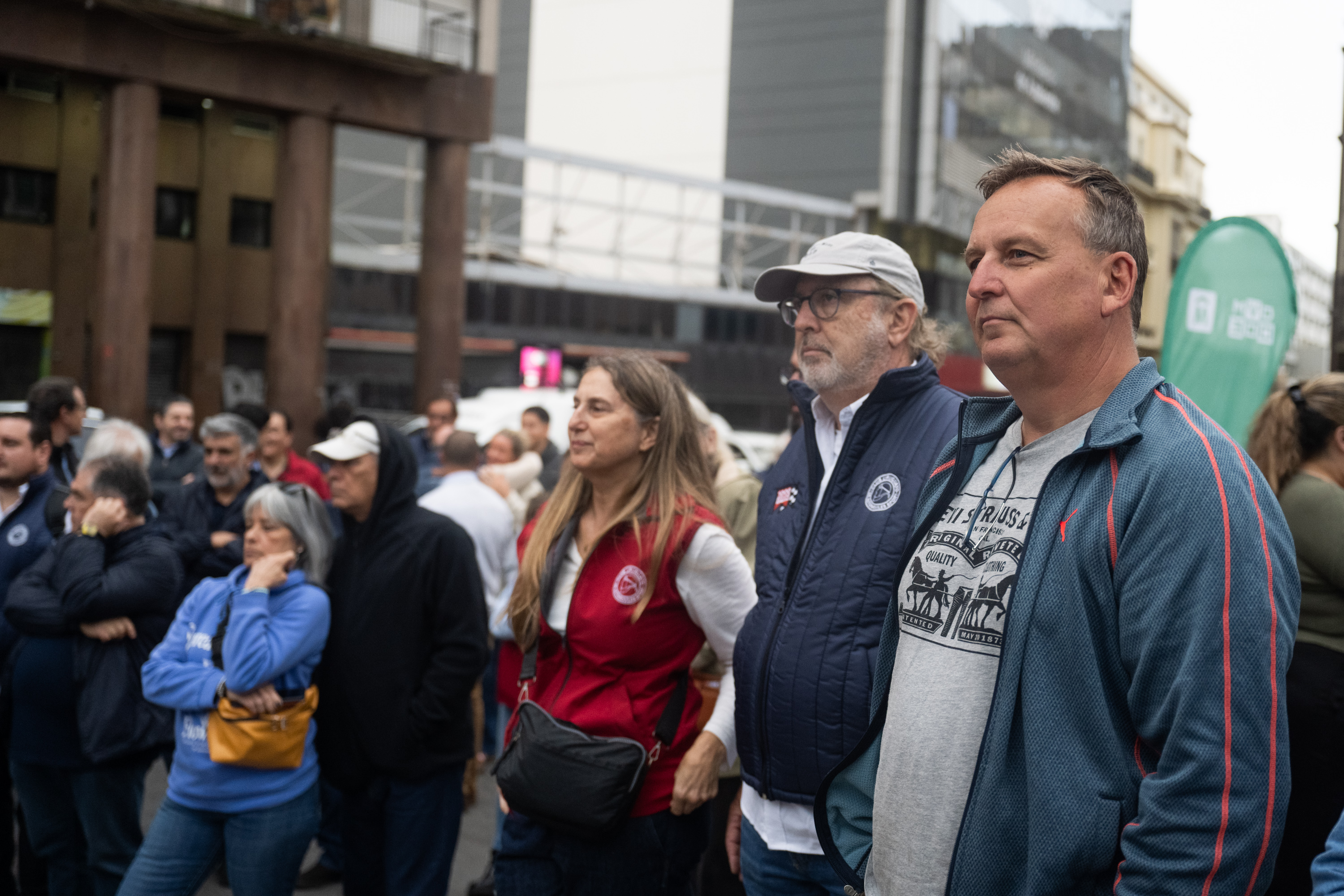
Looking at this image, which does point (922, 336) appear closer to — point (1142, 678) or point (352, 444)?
point (1142, 678)

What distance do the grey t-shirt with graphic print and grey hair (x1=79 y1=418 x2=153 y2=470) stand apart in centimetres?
429

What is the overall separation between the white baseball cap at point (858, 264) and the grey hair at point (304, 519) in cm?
203

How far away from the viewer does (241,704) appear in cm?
379

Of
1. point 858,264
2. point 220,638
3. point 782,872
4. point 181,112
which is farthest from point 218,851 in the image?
point 181,112

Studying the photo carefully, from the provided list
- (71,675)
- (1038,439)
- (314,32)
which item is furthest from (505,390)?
(1038,439)

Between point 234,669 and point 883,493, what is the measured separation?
2.35 meters

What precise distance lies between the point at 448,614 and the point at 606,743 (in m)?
1.26

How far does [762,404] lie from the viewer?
44281 millimetres

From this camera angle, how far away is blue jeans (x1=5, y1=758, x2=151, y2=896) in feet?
14.2

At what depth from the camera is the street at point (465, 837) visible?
5395mm

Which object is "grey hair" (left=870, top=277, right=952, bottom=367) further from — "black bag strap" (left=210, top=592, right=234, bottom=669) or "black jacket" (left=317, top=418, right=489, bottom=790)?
"black bag strap" (left=210, top=592, right=234, bottom=669)

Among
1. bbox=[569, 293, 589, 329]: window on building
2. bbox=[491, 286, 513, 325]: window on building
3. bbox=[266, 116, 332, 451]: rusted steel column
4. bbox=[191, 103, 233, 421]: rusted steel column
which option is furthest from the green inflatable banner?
bbox=[569, 293, 589, 329]: window on building

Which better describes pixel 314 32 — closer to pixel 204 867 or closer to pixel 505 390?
pixel 505 390

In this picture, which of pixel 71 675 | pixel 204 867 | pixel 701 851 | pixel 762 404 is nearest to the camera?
pixel 701 851
